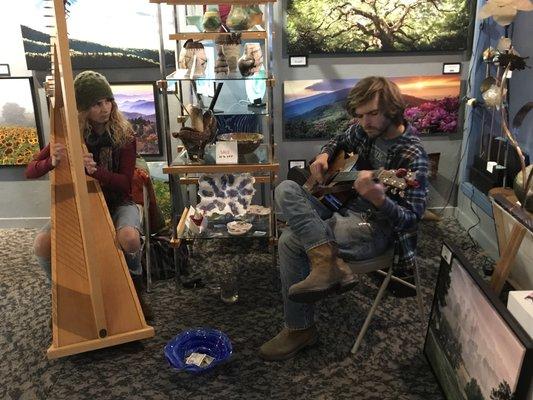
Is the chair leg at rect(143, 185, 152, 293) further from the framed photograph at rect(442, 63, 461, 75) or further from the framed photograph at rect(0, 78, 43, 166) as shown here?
the framed photograph at rect(442, 63, 461, 75)

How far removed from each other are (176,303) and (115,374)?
58cm

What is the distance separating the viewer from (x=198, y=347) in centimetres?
214

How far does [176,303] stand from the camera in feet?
8.41

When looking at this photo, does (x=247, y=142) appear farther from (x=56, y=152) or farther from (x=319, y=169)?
(x=56, y=152)

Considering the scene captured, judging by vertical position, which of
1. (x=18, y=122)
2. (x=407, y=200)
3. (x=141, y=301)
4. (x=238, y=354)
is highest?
(x=18, y=122)

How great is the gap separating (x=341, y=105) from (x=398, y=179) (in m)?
1.60

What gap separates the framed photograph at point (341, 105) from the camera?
3.31 meters

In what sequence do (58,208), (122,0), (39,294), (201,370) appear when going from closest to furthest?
1. (201,370)
2. (58,208)
3. (39,294)
4. (122,0)

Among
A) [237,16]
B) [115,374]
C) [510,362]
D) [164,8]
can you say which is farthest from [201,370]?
[164,8]

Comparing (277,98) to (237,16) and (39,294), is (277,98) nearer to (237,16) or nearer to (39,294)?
(237,16)

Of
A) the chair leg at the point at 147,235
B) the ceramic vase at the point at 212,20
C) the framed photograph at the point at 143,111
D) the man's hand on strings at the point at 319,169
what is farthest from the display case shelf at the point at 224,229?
the ceramic vase at the point at 212,20

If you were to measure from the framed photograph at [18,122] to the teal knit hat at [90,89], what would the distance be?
1.21 meters

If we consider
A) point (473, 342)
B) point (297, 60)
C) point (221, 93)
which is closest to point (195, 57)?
point (221, 93)

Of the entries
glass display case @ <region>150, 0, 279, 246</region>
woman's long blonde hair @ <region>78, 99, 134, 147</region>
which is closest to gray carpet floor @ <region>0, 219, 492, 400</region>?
glass display case @ <region>150, 0, 279, 246</region>
